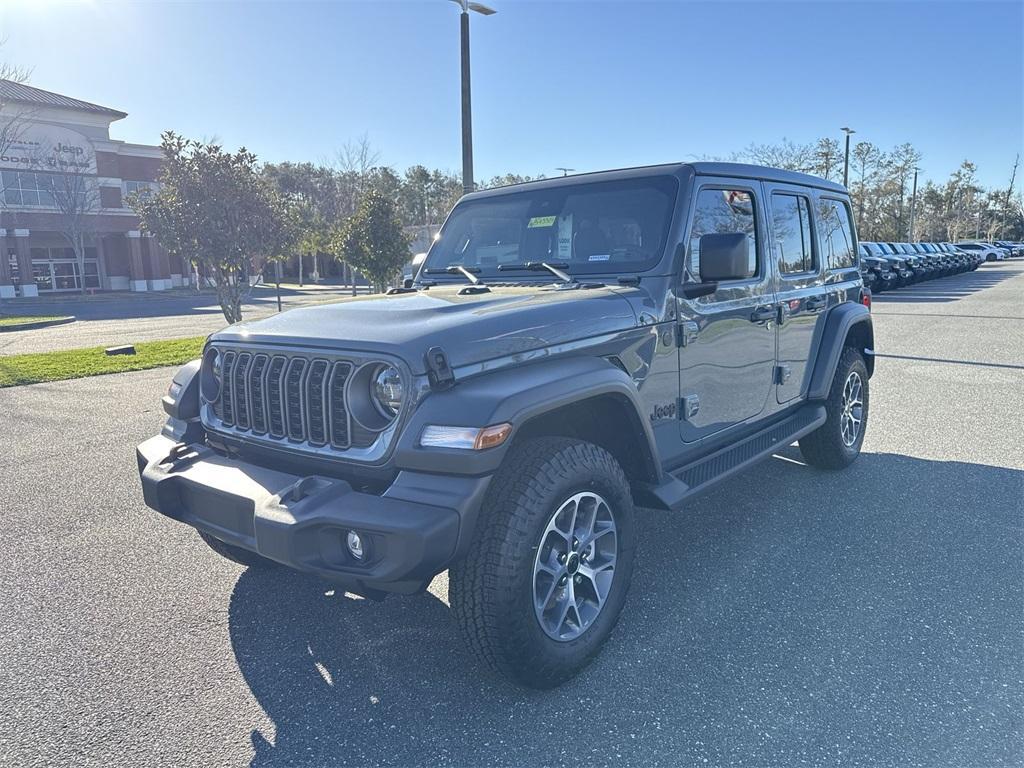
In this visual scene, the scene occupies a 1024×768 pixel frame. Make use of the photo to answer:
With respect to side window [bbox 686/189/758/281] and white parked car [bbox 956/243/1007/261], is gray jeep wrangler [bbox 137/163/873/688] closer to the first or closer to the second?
side window [bbox 686/189/758/281]

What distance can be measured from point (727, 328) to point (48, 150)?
1803 inches

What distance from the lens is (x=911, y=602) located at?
330 centimetres

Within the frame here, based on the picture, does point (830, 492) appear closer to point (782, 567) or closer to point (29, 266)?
point (782, 567)

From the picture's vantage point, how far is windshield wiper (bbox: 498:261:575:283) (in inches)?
139

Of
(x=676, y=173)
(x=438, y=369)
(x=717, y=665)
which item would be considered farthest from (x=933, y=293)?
(x=438, y=369)

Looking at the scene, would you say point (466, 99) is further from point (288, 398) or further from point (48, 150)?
point (48, 150)


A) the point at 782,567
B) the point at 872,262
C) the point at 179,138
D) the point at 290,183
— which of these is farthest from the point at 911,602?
the point at 290,183

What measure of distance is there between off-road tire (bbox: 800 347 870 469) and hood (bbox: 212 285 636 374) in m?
2.53

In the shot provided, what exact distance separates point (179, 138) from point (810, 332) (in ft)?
37.1

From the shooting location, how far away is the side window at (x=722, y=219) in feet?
11.4

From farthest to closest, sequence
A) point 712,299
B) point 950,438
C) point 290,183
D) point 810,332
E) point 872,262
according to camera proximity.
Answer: point 290,183
point 872,262
point 950,438
point 810,332
point 712,299

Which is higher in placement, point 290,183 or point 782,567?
point 290,183

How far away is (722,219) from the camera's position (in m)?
3.76

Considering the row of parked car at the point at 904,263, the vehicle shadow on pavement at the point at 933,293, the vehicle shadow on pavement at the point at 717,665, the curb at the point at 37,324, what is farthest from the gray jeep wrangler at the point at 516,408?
the curb at the point at 37,324
